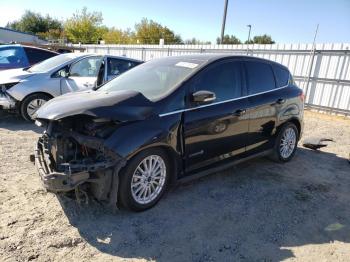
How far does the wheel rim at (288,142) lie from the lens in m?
5.46

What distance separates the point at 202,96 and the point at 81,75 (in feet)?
15.7

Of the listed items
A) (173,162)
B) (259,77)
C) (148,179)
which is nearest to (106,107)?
(148,179)

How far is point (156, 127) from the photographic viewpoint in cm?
346

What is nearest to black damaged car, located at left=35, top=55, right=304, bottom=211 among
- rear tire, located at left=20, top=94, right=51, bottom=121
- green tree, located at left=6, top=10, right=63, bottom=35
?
rear tire, located at left=20, top=94, right=51, bottom=121

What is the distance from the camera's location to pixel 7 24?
2830 inches

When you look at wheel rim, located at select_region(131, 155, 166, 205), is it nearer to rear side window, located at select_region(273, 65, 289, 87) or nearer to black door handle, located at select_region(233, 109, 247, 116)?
black door handle, located at select_region(233, 109, 247, 116)

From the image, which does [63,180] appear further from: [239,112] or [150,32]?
[150,32]

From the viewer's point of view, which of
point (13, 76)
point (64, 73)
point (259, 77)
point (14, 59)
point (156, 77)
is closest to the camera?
point (156, 77)

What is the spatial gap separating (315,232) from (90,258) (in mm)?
2360

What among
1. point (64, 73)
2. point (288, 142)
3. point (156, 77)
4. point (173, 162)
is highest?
point (156, 77)

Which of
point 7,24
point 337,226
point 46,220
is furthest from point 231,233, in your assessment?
point 7,24

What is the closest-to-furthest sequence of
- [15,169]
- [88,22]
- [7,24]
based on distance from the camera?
[15,169], [88,22], [7,24]

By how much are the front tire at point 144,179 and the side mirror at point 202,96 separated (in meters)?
0.74

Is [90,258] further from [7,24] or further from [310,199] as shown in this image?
[7,24]
